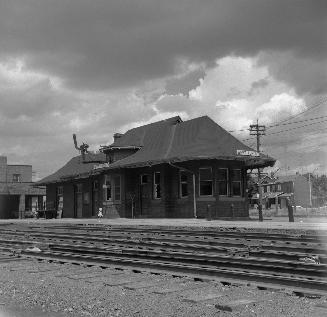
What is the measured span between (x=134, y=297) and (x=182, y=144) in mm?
25615

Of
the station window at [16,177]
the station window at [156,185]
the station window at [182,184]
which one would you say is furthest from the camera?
the station window at [16,177]

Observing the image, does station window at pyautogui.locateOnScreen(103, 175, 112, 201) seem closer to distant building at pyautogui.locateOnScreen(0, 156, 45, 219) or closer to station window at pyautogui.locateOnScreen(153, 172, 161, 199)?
station window at pyautogui.locateOnScreen(153, 172, 161, 199)

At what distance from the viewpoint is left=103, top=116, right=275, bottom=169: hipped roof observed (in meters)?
30.9

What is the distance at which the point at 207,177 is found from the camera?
30.9 metres

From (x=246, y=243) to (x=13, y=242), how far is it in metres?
8.43

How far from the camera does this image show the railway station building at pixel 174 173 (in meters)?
30.7

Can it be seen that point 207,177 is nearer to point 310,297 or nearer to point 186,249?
point 186,249

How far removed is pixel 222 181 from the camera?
31.3 metres

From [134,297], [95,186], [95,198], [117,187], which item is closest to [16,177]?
[95,186]

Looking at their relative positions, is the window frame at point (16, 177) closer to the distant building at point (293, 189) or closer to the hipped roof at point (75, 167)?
the hipped roof at point (75, 167)

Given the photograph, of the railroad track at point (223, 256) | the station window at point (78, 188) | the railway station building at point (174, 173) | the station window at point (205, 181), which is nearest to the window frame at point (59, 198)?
the station window at point (78, 188)

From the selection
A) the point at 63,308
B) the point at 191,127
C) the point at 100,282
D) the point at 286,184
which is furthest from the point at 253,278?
the point at 286,184

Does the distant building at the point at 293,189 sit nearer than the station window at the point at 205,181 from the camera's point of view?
No

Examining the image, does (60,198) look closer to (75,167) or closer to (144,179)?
(75,167)
